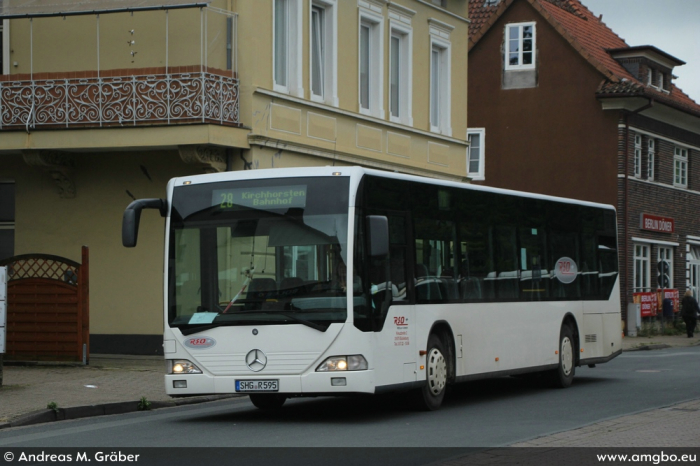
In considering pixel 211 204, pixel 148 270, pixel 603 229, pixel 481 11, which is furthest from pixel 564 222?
pixel 481 11

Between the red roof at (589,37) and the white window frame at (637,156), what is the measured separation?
163cm

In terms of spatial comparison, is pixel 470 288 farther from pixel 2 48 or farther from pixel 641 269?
pixel 641 269

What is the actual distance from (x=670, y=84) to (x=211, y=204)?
3604 cm

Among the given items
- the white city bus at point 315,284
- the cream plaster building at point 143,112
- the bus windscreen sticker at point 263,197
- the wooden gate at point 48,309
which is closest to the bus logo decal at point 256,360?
the white city bus at point 315,284

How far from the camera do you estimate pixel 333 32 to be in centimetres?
2519

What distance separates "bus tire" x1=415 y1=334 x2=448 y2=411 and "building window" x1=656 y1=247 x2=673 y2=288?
99.4 ft

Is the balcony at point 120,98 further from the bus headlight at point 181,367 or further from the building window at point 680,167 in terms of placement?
the building window at point 680,167

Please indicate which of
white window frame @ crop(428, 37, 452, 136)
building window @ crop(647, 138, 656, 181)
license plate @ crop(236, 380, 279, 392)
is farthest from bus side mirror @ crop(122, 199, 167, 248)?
building window @ crop(647, 138, 656, 181)

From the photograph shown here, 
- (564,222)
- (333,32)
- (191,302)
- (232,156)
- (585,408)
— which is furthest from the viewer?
(333,32)

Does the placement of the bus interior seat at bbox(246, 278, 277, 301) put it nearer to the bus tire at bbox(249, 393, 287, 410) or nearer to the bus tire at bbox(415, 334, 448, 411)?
the bus tire at bbox(249, 393, 287, 410)

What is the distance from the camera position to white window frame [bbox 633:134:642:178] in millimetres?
41719

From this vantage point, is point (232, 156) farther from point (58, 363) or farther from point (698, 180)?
point (698, 180)

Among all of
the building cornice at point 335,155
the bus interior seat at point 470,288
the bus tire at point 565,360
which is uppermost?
the building cornice at point 335,155

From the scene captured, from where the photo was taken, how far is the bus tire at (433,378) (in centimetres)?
1379
